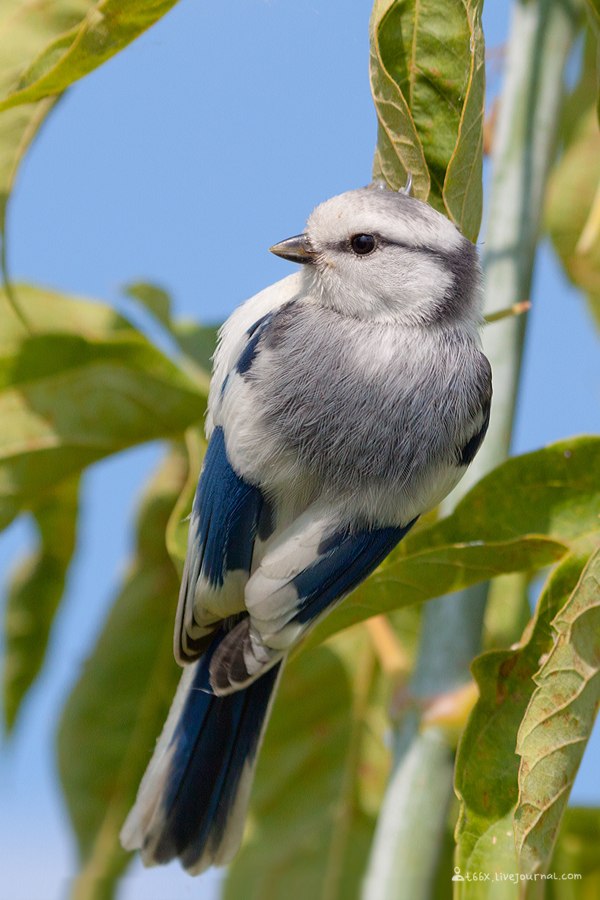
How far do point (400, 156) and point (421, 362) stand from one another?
0.34 metres

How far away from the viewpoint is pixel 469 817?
1377 mm

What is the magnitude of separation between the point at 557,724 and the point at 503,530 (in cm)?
35

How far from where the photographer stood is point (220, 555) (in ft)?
5.17

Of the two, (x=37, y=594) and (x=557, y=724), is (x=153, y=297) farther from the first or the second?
(x=557, y=724)

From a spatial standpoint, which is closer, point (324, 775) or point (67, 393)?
point (67, 393)

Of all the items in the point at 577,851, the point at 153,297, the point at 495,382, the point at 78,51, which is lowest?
the point at 577,851

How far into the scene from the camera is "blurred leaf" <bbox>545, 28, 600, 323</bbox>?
7.63 feet

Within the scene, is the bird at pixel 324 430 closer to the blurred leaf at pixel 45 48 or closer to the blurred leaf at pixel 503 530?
the blurred leaf at pixel 503 530

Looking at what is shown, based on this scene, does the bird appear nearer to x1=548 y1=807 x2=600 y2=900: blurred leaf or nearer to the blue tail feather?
the blue tail feather

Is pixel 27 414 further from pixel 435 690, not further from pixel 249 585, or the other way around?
pixel 435 690

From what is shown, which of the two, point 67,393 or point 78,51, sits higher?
point 78,51

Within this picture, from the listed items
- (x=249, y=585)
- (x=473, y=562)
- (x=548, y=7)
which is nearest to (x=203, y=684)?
(x=249, y=585)

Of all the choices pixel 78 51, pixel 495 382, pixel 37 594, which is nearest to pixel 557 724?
pixel 495 382

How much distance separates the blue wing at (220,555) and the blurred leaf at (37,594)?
74 centimetres
